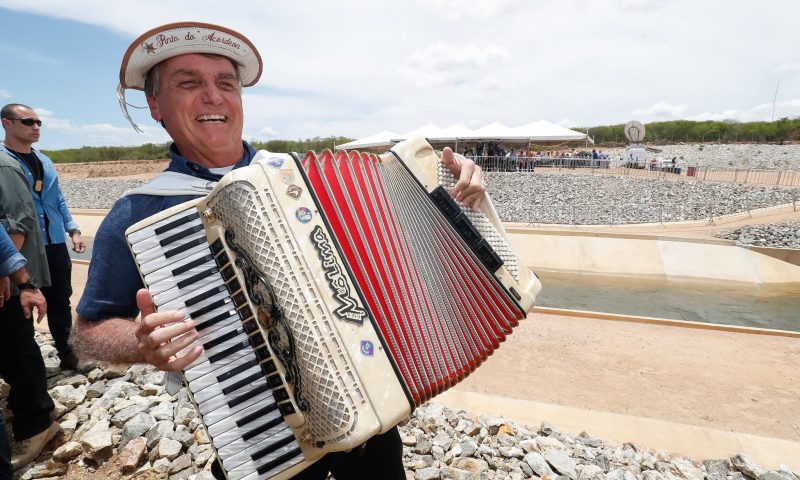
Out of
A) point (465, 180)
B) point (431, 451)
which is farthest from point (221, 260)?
point (431, 451)

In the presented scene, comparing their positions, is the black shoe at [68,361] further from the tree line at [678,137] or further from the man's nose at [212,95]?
the tree line at [678,137]

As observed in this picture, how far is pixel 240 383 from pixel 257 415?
5.0 inches

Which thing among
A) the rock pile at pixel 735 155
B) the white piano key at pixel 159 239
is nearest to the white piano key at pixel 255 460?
the white piano key at pixel 159 239

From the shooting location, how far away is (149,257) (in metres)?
1.46

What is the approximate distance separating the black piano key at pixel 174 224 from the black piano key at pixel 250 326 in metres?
0.43

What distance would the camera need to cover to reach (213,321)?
59.0 inches

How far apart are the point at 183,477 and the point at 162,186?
233 cm

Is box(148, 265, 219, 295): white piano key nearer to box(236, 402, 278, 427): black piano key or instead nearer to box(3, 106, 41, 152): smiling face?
box(236, 402, 278, 427): black piano key

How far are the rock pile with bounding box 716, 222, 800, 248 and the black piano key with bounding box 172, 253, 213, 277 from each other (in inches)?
540

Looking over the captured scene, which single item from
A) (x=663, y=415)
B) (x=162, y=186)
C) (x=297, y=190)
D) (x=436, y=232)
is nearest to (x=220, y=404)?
(x=297, y=190)

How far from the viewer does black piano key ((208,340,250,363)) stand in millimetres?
1478

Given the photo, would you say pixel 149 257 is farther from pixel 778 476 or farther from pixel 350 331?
Answer: pixel 778 476

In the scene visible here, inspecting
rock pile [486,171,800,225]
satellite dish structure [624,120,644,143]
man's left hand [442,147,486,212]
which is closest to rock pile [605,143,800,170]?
satellite dish structure [624,120,644,143]

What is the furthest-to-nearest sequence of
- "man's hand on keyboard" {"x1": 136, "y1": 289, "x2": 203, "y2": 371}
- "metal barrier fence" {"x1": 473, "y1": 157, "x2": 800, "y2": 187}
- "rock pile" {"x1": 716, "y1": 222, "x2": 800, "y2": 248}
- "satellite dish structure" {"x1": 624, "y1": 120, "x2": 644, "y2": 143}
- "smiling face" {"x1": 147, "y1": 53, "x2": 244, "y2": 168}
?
"satellite dish structure" {"x1": 624, "y1": 120, "x2": 644, "y2": 143} → "metal barrier fence" {"x1": 473, "y1": 157, "x2": 800, "y2": 187} → "rock pile" {"x1": 716, "y1": 222, "x2": 800, "y2": 248} → "smiling face" {"x1": 147, "y1": 53, "x2": 244, "y2": 168} → "man's hand on keyboard" {"x1": 136, "y1": 289, "x2": 203, "y2": 371}
